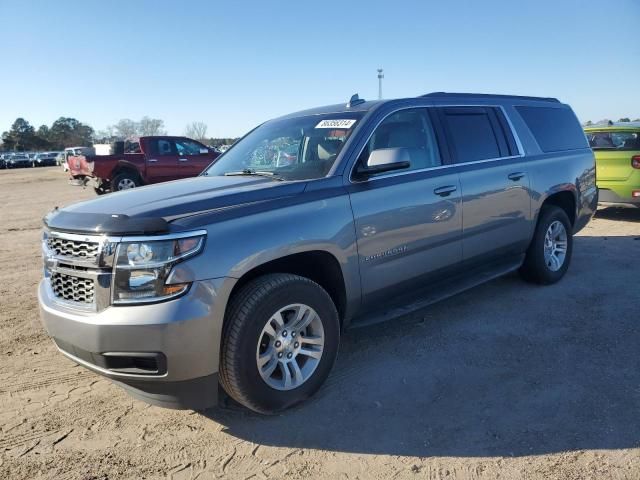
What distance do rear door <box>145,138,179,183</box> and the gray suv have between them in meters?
10.6

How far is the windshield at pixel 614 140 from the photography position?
29.7ft

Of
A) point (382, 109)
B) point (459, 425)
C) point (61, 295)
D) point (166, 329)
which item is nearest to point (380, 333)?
point (459, 425)

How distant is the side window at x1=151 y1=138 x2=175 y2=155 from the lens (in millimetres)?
14797

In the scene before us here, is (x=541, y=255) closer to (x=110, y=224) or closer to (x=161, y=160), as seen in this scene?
(x=110, y=224)

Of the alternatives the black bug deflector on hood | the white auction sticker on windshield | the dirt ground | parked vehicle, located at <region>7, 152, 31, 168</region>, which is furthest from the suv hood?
parked vehicle, located at <region>7, 152, 31, 168</region>

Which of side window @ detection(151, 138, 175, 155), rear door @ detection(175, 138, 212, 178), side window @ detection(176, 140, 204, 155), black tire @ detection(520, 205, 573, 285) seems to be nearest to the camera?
black tire @ detection(520, 205, 573, 285)

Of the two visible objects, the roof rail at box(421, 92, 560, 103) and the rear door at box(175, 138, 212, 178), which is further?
the rear door at box(175, 138, 212, 178)

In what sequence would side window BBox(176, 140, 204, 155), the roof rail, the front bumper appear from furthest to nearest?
side window BBox(176, 140, 204, 155) → the roof rail → the front bumper

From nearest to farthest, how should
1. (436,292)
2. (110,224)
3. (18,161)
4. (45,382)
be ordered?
(110,224)
(45,382)
(436,292)
(18,161)

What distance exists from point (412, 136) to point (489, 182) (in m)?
0.94

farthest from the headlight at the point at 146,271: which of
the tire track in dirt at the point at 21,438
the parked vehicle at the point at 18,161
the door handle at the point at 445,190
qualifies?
the parked vehicle at the point at 18,161

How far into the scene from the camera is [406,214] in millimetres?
3820

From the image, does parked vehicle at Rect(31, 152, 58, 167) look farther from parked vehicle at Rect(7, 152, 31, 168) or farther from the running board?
the running board

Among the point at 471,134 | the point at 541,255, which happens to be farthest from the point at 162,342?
the point at 541,255
